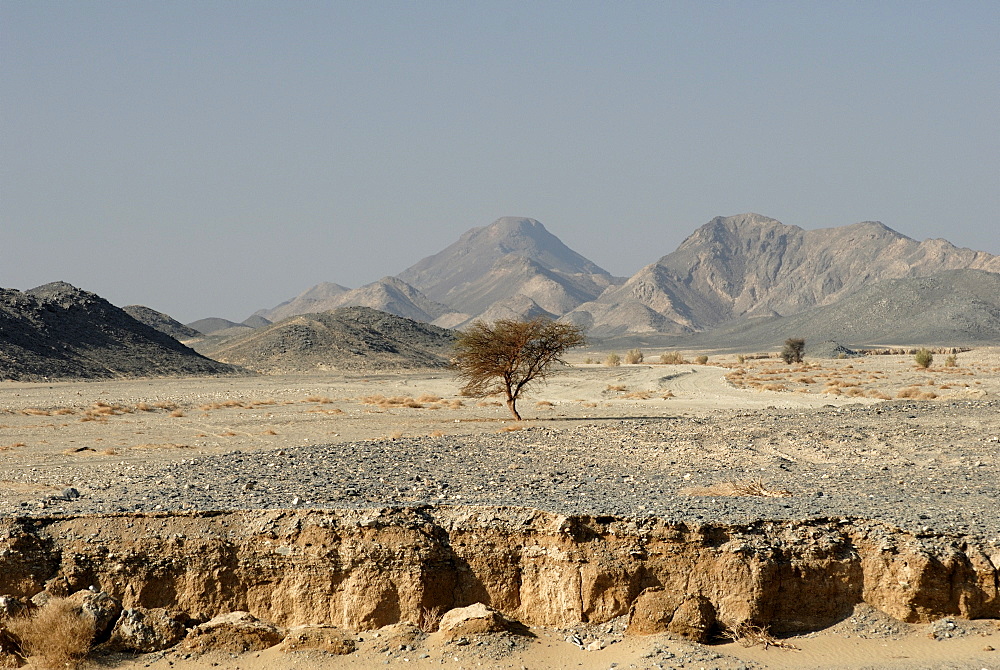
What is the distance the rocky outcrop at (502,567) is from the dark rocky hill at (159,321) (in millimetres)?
123331

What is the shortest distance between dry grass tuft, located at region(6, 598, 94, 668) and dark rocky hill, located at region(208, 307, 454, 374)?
71.6 meters

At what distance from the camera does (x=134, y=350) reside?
74.8 m

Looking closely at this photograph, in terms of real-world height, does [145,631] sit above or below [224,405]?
below

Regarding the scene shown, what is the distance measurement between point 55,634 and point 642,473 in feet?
30.1

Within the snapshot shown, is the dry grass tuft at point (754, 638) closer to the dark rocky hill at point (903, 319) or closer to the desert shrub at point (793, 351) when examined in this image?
the desert shrub at point (793, 351)

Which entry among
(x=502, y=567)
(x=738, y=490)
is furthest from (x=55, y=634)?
(x=738, y=490)

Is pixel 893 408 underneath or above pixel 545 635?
above

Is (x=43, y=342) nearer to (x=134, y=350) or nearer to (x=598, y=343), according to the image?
(x=134, y=350)

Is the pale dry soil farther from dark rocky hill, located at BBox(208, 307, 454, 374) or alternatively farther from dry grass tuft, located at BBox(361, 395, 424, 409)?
dark rocky hill, located at BBox(208, 307, 454, 374)

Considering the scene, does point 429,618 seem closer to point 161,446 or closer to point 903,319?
point 161,446

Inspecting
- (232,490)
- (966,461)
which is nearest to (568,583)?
(232,490)

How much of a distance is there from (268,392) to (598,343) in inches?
4989

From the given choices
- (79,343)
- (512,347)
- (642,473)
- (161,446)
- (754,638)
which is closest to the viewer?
(754,638)

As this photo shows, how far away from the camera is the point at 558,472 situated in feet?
51.6
